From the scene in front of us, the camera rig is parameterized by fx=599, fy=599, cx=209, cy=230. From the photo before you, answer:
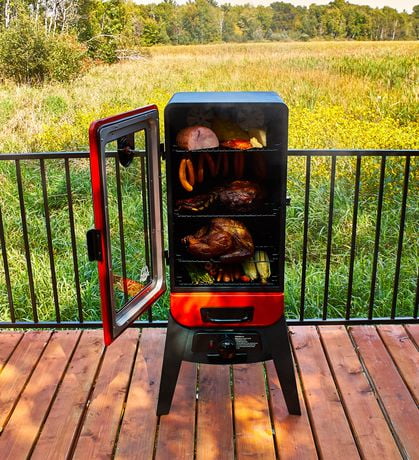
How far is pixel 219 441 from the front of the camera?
223 centimetres

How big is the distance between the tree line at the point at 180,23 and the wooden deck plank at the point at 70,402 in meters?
8.55

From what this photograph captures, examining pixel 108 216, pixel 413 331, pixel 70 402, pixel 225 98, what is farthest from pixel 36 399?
pixel 413 331

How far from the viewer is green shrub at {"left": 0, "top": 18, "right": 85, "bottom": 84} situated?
11.2 metres

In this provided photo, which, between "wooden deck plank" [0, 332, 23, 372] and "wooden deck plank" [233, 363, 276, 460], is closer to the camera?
"wooden deck plank" [233, 363, 276, 460]

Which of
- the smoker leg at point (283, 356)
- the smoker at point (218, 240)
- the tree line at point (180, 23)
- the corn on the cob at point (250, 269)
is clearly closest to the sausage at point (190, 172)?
the smoker at point (218, 240)

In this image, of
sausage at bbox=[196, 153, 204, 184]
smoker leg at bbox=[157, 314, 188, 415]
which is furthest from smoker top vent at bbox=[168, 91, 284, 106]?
smoker leg at bbox=[157, 314, 188, 415]

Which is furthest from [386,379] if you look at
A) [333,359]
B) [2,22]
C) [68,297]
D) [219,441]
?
[2,22]

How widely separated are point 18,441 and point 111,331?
0.55 m

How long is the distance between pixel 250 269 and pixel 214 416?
60 centimetres

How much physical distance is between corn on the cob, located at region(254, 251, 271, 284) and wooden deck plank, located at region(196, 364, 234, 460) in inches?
21.4

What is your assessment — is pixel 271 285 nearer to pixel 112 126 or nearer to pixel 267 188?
pixel 267 188

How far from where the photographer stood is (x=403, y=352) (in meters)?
2.85

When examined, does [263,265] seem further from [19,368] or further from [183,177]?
[19,368]

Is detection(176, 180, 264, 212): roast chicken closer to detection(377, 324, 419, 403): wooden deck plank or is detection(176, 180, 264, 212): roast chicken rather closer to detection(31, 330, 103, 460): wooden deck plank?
detection(31, 330, 103, 460): wooden deck plank
